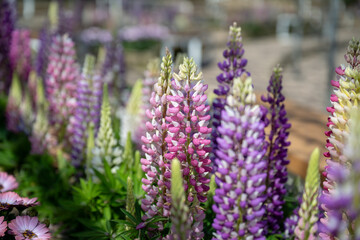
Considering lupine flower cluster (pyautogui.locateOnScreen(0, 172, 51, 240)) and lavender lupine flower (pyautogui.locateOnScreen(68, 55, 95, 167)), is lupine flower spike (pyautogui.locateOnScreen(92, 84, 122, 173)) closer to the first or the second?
lavender lupine flower (pyautogui.locateOnScreen(68, 55, 95, 167))

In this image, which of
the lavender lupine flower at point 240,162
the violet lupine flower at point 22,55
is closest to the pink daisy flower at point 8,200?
the lavender lupine flower at point 240,162

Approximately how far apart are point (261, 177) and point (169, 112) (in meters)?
0.43

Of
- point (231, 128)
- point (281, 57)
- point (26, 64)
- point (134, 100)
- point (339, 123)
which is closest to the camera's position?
point (231, 128)

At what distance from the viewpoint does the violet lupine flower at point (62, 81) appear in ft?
10.9

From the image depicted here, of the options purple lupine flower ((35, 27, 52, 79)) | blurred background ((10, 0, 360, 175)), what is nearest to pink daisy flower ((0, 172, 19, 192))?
blurred background ((10, 0, 360, 175))

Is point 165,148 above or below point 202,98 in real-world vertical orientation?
below

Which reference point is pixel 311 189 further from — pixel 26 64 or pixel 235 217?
pixel 26 64

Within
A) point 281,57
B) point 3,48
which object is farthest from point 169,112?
point 281,57

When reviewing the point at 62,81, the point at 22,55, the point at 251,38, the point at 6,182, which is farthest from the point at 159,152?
the point at 251,38

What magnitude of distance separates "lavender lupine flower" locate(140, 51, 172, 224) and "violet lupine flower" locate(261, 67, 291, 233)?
53cm

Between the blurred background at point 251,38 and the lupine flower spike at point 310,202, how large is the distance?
1518mm

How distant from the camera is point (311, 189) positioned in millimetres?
1333

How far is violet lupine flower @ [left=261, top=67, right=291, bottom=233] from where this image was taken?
1.95 m

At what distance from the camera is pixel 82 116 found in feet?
9.42
